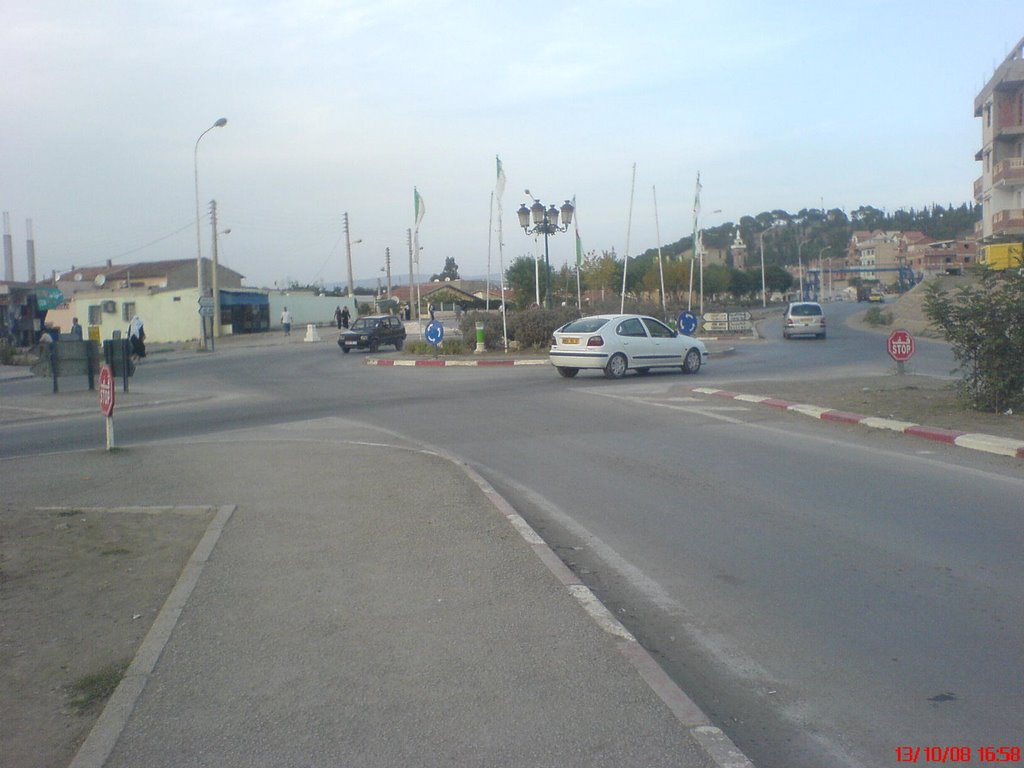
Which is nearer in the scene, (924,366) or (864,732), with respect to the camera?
(864,732)

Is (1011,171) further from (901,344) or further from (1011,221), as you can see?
(901,344)

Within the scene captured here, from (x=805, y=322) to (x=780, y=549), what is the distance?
124 feet

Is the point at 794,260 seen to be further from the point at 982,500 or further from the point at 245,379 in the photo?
the point at 982,500

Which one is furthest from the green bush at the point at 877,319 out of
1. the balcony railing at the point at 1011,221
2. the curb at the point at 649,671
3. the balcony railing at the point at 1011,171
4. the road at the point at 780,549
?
the curb at the point at 649,671

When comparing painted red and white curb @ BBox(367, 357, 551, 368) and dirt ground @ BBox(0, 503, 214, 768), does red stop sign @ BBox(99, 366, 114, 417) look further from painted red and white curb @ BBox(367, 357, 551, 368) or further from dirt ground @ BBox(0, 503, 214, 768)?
painted red and white curb @ BBox(367, 357, 551, 368)

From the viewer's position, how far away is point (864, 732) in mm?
4320

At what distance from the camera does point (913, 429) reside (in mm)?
13141

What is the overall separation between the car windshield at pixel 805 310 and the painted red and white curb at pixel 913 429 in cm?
2716

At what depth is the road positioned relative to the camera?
15.1 feet

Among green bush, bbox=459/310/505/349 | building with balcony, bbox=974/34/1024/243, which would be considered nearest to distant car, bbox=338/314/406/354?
green bush, bbox=459/310/505/349

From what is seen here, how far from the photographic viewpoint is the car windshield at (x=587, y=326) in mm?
23359

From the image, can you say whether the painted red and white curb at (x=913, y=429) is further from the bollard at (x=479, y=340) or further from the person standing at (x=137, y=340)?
the person standing at (x=137, y=340)

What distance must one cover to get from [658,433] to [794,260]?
180m

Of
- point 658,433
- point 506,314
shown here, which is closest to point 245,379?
point 506,314
